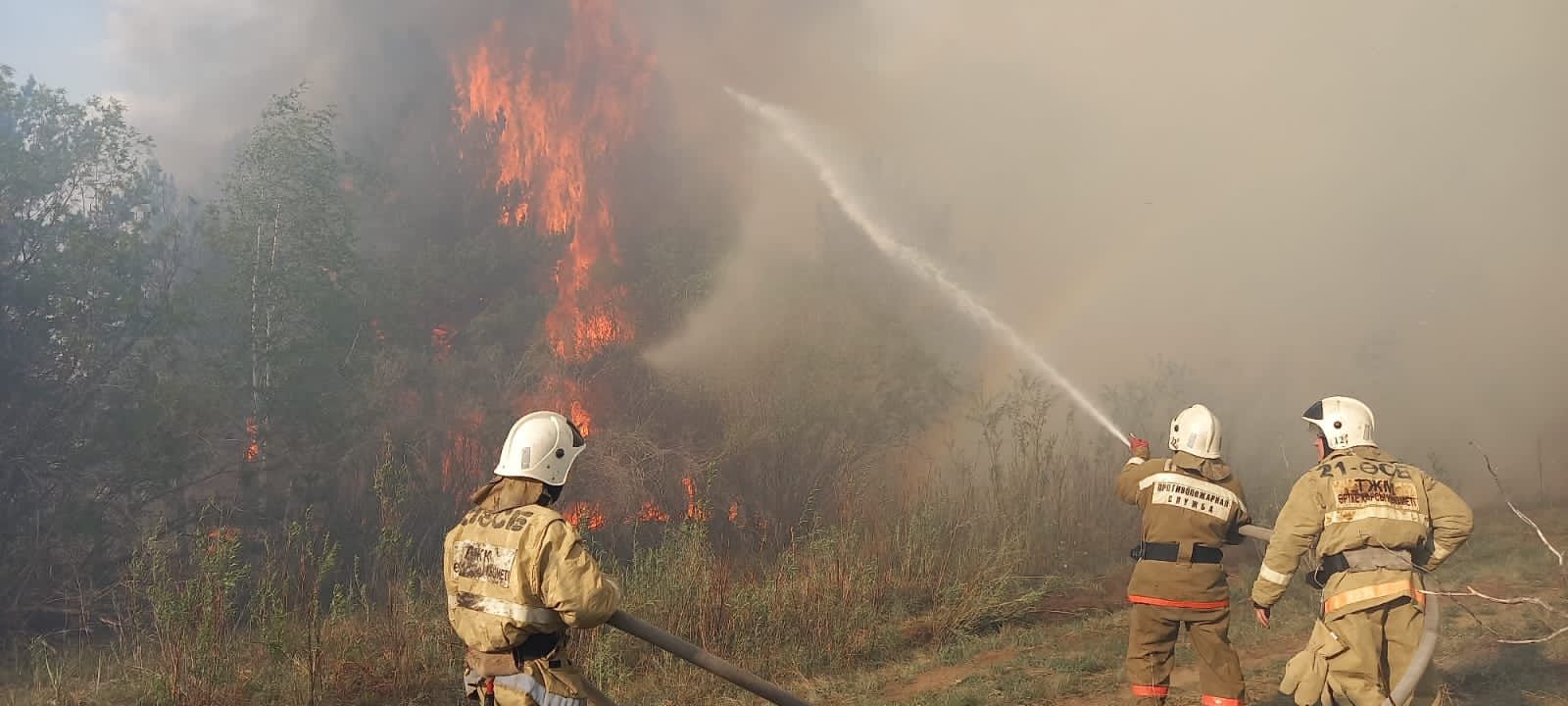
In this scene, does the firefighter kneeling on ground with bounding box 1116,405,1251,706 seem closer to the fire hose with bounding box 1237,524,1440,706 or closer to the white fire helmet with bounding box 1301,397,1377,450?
the white fire helmet with bounding box 1301,397,1377,450

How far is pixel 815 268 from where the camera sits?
20391 mm

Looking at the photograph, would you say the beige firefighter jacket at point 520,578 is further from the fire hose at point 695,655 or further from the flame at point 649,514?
the flame at point 649,514

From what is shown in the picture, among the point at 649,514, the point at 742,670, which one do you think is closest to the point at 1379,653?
the point at 742,670

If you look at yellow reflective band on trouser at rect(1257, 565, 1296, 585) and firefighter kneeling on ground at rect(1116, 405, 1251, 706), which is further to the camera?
firefighter kneeling on ground at rect(1116, 405, 1251, 706)

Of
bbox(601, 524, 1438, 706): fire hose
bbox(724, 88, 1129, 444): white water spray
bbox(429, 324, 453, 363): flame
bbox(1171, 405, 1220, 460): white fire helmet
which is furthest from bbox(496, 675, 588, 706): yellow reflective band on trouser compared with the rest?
bbox(724, 88, 1129, 444): white water spray

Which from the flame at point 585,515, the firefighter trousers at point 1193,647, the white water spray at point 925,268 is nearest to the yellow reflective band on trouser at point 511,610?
the firefighter trousers at point 1193,647

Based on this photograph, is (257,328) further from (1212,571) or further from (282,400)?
(1212,571)

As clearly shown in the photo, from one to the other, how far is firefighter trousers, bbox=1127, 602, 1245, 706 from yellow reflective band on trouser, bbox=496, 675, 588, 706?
4007 mm

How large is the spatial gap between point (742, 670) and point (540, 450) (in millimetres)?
1345

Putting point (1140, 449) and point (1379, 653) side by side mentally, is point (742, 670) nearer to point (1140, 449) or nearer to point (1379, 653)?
point (1379, 653)

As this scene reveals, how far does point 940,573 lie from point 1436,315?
21.6 m

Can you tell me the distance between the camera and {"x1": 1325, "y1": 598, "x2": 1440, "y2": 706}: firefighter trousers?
4.98m

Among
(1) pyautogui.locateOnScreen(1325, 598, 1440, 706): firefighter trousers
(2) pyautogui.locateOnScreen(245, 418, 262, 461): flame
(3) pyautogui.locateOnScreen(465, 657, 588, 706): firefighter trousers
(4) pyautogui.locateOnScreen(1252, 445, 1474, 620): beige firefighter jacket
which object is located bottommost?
(3) pyautogui.locateOnScreen(465, 657, 588, 706): firefighter trousers

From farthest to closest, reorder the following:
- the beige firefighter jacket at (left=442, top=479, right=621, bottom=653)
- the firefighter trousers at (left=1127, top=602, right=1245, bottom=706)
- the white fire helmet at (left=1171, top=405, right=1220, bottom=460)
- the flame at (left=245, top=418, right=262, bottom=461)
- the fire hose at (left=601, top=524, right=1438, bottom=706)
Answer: the flame at (left=245, top=418, right=262, bottom=461)
the white fire helmet at (left=1171, top=405, right=1220, bottom=460)
the firefighter trousers at (left=1127, top=602, right=1245, bottom=706)
the fire hose at (left=601, top=524, right=1438, bottom=706)
the beige firefighter jacket at (left=442, top=479, right=621, bottom=653)
